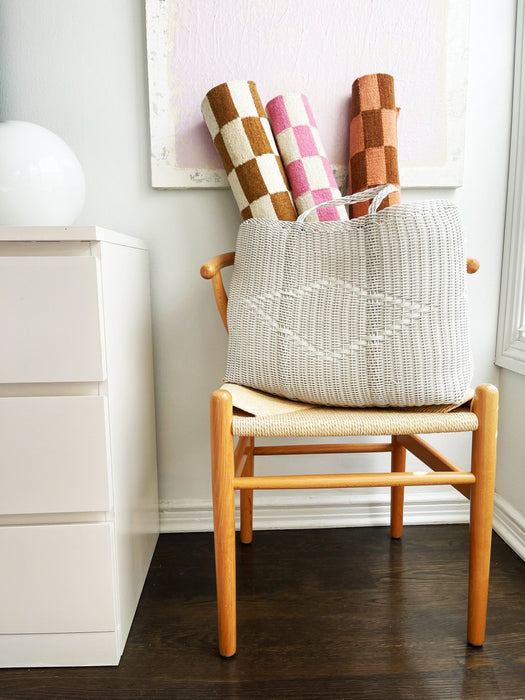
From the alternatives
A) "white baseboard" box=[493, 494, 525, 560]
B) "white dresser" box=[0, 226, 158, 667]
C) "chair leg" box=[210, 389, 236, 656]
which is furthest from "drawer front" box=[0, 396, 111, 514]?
"white baseboard" box=[493, 494, 525, 560]

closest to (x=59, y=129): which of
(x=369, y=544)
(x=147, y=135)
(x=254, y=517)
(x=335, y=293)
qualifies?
(x=147, y=135)

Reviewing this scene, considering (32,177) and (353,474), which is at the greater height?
(32,177)

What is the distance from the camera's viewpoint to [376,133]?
3.34 ft

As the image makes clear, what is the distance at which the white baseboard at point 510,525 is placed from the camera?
1102 mm

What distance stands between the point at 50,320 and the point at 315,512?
86 centimetres

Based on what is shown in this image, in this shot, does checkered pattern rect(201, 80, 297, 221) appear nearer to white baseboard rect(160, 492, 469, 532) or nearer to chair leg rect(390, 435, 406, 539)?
chair leg rect(390, 435, 406, 539)

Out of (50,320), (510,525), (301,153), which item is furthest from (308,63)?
(510,525)

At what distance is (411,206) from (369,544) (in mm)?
823

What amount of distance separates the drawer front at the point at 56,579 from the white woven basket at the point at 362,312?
38 cm

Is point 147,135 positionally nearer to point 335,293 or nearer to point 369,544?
point 335,293

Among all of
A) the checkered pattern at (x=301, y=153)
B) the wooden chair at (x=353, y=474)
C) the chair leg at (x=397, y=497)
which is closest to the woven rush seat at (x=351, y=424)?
the wooden chair at (x=353, y=474)

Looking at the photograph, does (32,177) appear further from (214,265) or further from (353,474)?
(353,474)

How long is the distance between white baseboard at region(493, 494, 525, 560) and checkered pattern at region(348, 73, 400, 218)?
81 cm

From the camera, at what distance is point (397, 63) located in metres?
1.10
